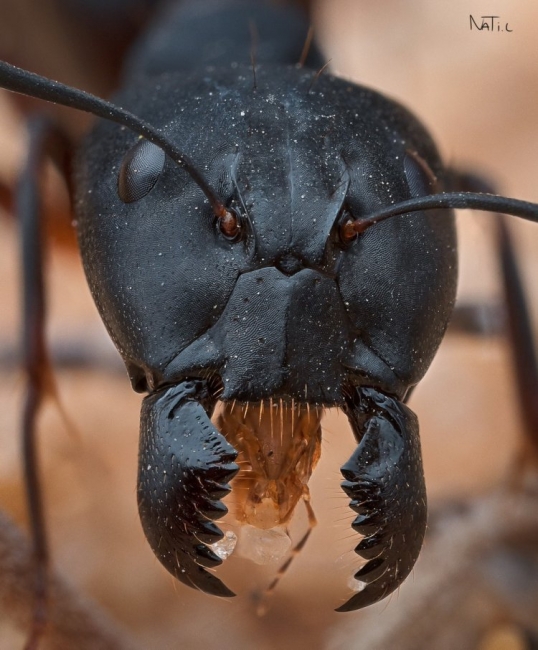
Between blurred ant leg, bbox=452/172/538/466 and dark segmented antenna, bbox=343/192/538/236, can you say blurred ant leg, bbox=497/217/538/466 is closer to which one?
blurred ant leg, bbox=452/172/538/466

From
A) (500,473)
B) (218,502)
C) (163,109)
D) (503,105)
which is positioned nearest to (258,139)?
(163,109)

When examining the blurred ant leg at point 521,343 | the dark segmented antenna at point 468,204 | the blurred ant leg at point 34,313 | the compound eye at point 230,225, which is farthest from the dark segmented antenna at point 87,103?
the blurred ant leg at point 521,343

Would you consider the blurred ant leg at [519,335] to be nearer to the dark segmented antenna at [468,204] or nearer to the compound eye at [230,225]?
the dark segmented antenna at [468,204]

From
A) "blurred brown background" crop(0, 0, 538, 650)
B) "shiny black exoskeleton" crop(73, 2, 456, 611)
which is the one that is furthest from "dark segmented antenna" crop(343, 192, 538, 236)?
"blurred brown background" crop(0, 0, 538, 650)

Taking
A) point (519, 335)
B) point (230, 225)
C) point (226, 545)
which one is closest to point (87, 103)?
point (230, 225)

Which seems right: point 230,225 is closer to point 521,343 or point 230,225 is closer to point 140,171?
point 140,171
